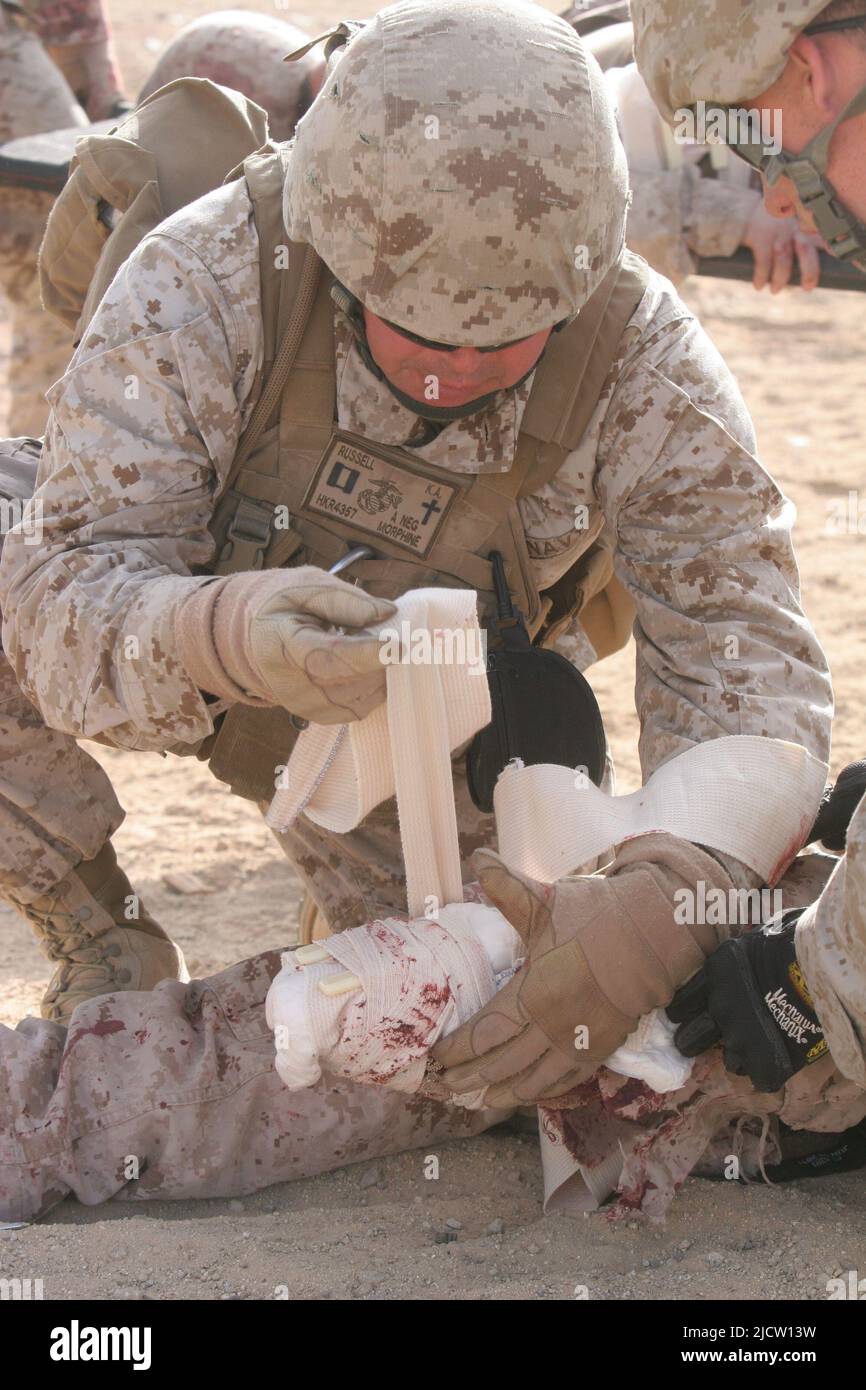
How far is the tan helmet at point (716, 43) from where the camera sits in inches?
99.5

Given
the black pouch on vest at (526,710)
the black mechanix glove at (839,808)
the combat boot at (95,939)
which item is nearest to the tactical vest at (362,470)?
the black pouch on vest at (526,710)

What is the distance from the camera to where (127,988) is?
11.4ft

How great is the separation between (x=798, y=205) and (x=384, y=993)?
141 centimetres

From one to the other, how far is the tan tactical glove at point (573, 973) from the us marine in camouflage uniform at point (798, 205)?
0.08 metres

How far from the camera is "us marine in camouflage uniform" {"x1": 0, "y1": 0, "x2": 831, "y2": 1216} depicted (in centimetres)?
A: 264

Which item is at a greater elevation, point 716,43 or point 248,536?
point 716,43

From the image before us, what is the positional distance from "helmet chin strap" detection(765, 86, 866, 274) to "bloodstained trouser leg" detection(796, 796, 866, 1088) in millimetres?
894

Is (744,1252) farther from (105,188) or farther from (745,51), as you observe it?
(105,188)

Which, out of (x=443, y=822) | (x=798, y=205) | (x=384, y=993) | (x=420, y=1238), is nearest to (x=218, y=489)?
(x=443, y=822)

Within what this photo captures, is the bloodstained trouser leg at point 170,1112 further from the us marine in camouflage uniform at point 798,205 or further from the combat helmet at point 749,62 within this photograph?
the combat helmet at point 749,62

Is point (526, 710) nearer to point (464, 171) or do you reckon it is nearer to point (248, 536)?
point (248, 536)

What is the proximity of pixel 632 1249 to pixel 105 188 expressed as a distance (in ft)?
7.42

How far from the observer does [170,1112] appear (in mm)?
2879

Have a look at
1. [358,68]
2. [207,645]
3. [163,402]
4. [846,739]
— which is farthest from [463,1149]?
[846,739]
